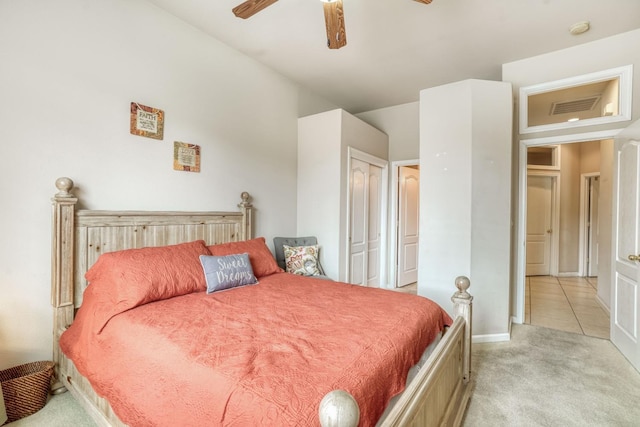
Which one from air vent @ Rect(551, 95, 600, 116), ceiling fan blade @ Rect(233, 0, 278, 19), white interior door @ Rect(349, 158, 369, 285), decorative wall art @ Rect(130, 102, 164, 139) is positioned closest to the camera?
ceiling fan blade @ Rect(233, 0, 278, 19)

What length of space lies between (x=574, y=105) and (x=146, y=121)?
14.0 feet

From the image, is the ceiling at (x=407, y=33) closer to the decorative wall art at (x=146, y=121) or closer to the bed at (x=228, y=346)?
the decorative wall art at (x=146, y=121)

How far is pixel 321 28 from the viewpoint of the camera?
2.72 m

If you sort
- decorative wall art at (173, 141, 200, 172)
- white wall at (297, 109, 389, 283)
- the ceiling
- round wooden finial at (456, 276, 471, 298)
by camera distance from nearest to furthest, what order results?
round wooden finial at (456, 276, 471, 298) < the ceiling < decorative wall art at (173, 141, 200, 172) < white wall at (297, 109, 389, 283)

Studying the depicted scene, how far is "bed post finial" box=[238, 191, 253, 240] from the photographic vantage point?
10.2 ft

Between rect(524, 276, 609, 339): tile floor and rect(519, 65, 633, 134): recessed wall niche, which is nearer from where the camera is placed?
rect(519, 65, 633, 134): recessed wall niche

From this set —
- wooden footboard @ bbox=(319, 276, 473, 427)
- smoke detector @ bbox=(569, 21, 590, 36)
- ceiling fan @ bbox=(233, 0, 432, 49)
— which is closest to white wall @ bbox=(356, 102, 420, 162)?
smoke detector @ bbox=(569, 21, 590, 36)

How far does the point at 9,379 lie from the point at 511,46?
486 centimetres

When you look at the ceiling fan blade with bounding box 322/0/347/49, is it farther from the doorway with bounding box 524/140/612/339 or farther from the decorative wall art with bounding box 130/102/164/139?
the doorway with bounding box 524/140/612/339

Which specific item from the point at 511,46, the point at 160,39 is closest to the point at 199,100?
the point at 160,39

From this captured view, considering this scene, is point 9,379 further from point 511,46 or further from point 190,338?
point 511,46

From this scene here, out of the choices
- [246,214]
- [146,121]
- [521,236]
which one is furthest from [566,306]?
[146,121]

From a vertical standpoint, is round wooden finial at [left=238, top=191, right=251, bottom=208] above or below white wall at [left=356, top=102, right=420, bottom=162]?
below

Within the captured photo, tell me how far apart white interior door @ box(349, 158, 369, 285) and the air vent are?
2.25 meters
